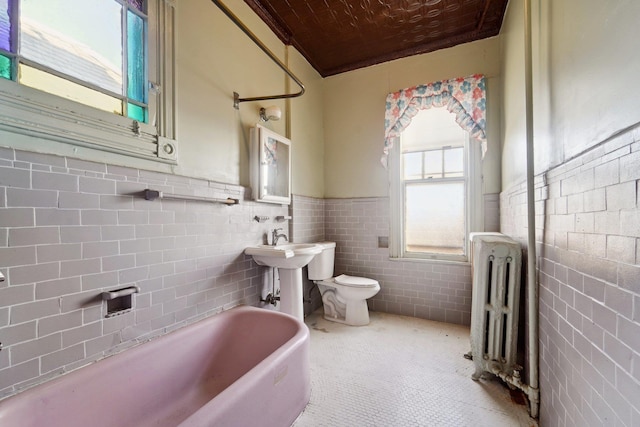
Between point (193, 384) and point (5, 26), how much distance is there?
6.06ft

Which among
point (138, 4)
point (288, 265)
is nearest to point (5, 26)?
point (138, 4)

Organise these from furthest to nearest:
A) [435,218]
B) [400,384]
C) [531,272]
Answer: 1. [435,218]
2. [400,384]
3. [531,272]

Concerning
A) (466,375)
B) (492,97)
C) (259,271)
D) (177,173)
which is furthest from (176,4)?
(466,375)

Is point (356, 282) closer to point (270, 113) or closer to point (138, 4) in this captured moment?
point (270, 113)

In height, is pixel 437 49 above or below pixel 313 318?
above

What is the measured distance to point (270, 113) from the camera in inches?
86.7

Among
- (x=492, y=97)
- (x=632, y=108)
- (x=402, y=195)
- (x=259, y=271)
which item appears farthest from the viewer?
(x=402, y=195)

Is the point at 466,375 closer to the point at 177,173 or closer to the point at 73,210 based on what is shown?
the point at 177,173

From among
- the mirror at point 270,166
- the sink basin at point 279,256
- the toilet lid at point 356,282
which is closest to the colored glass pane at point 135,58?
the mirror at point 270,166

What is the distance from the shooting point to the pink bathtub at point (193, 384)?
0.95 m

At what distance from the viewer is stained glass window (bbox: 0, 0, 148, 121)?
1.05 meters

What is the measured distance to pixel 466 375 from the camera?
1788 millimetres

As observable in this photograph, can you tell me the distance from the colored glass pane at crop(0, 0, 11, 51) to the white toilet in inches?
85.5

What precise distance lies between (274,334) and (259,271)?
678mm
